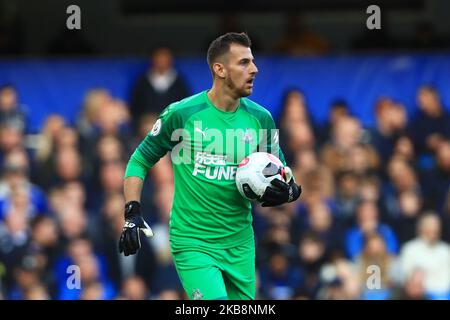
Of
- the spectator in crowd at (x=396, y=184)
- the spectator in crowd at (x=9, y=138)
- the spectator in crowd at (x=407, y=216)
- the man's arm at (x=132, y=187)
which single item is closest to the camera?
the man's arm at (x=132, y=187)

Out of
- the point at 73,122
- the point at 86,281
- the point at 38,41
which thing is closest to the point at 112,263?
the point at 86,281

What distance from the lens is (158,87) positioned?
13406mm

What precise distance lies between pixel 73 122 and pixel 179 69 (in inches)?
53.6

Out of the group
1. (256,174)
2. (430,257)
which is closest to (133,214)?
(256,174)

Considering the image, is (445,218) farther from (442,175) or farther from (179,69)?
(179,69)

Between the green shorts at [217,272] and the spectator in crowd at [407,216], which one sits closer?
the green shorts at [217,272]

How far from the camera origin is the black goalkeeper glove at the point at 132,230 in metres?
7.55

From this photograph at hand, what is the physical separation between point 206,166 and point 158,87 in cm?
566

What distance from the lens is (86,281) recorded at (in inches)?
504

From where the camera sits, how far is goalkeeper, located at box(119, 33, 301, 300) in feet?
25.6

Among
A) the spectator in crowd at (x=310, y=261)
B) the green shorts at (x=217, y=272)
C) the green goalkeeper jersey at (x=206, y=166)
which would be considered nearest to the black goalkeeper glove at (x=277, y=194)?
the green goalkeeper jersey at (x=206, y=166)

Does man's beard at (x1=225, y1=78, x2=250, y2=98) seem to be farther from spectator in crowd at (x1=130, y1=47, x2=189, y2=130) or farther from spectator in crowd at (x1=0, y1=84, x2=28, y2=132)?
spectator in crowd at (x1=0, y1=84, x2=28, y2=132)

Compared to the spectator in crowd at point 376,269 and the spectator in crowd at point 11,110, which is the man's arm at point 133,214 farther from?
the spectator in crowd at point 11,110

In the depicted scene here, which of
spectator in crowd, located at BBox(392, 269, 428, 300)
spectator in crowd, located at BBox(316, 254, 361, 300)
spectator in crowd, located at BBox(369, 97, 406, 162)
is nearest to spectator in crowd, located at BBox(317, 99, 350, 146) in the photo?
spectator in crowd, located at BBox(369, 97, 406, 162)
